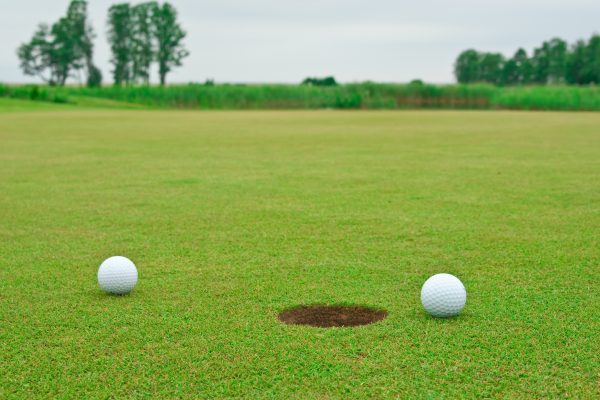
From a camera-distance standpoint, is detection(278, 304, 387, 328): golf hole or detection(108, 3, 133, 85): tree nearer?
detection(278, 304, 387, 328): golf hole

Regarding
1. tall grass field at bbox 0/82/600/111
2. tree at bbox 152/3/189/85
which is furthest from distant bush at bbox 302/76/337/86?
tree at bbox 152/3/189/85

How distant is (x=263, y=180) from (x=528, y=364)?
9243 millimetres

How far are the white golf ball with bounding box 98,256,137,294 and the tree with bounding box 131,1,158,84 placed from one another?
320 ft

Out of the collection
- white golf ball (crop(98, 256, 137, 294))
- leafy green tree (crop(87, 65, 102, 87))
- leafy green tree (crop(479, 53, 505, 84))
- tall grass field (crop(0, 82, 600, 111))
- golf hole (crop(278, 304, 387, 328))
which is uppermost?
leafy green tree (crop(479, 53, 505, 84))

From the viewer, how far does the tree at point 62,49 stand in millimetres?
97688

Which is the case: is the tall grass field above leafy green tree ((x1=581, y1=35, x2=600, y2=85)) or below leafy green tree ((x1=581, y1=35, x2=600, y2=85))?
below

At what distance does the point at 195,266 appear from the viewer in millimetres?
6738

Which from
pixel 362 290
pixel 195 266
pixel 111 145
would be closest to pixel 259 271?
pixel 195 266

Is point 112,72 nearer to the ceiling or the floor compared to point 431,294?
nearer to the ceiling

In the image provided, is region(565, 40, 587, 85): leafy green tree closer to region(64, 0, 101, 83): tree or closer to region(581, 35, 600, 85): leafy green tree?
region(581, 35, 600, 85): leafy green tree

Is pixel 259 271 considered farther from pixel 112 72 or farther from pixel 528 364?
pixel 112 72

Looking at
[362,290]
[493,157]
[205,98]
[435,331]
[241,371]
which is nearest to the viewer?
[241,371]

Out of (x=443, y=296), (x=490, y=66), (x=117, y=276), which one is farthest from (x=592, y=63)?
(x=117, y=276)

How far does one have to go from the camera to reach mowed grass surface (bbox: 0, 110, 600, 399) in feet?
13.5
